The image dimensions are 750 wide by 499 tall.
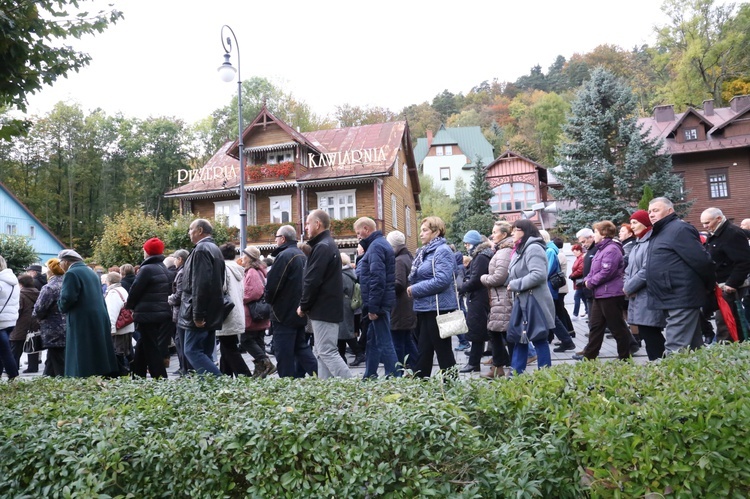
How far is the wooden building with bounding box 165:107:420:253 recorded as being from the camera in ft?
109

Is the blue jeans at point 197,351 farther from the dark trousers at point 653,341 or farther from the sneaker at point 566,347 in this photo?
the sneaker at point 566,347

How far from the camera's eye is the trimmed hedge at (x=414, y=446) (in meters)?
2.58

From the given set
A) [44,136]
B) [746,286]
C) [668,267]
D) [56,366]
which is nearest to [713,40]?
[746,286]

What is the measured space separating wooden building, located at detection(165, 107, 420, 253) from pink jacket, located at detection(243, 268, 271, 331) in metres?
23.1

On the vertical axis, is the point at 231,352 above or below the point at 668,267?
below

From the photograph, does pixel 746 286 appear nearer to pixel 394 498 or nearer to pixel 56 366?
pixel 394 498

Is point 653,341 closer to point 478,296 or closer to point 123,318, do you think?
point 478,296

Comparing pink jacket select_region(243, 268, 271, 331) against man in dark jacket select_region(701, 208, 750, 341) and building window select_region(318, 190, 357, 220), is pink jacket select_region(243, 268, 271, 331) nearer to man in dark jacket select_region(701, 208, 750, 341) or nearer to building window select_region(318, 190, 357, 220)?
man in dark jacket select_region(701, 208, 750, 341)

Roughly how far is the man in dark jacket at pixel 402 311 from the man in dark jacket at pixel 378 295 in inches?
23.0

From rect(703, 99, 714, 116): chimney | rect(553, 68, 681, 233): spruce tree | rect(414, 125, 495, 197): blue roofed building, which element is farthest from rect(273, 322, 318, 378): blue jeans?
rect(414, 125, 495, 197): blue roofed building

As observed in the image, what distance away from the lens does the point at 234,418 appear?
9.66ft

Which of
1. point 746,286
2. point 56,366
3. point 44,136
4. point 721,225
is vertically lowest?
point 56,366

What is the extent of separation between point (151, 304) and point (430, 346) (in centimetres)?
398

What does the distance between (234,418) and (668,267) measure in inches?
178
